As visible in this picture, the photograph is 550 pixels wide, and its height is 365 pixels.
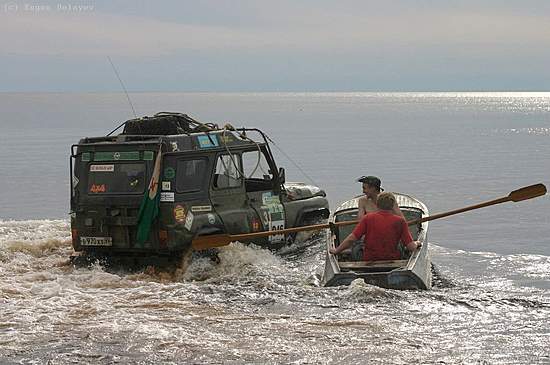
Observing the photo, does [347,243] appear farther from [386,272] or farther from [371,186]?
[371,186]

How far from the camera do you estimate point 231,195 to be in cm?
1391

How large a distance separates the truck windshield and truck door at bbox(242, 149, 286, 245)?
203 centimetres

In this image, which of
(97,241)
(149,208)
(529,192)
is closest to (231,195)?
(149,208)

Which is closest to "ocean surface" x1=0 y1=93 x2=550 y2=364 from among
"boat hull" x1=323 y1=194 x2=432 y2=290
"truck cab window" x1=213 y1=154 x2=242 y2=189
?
"boat hull" x1=323 y1=194 x2=432 y2=290

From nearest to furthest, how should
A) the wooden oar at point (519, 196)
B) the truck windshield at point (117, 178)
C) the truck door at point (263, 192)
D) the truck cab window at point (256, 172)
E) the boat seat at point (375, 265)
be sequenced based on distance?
the boat seat at point (375, 265), the truck windshield at point (117, 178), the wooden oar at point (519, 196), the truck door at point (263, 192), the truck cab window at point (256, 172)

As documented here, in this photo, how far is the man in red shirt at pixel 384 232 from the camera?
1212cm

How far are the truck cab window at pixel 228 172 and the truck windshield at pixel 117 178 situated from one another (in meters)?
1.26

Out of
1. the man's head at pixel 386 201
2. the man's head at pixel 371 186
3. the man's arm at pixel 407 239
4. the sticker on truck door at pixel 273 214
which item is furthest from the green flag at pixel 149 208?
the man's arm at pixel 407 239

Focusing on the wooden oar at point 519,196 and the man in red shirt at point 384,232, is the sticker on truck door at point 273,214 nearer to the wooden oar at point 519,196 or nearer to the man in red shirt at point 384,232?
the man in red shirt at point 384,232

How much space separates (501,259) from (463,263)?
91 cm

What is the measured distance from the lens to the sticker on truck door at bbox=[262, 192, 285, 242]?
14383 mm

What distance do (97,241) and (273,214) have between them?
307 cm

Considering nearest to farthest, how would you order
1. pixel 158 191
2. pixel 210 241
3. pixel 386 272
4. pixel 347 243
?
pixel 386 272 < pixel 347 243 < pixel 210 241 < pixel 158 191

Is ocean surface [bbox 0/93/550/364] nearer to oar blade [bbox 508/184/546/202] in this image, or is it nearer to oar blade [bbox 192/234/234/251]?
oar blade [bbox 192/234/234/251]
